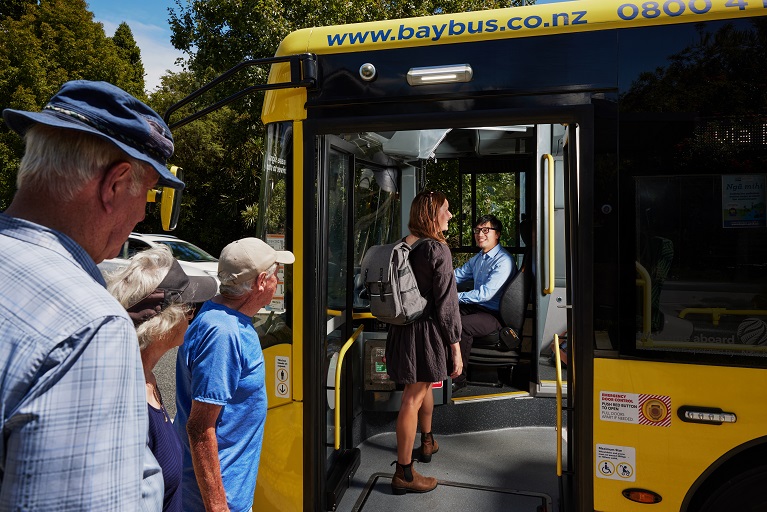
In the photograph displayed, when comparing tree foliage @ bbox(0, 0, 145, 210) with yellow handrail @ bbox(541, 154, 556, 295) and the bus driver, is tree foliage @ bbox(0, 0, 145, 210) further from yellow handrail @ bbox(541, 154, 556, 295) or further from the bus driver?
yellow handrail @ bbox(541, 154, 556, 295)

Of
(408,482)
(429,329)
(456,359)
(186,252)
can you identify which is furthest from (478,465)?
(186,252)

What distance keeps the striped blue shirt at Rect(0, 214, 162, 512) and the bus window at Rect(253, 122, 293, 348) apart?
1885 mm

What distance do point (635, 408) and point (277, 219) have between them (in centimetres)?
180

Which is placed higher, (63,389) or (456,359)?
(63,389)

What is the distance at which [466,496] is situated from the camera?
3.26 m

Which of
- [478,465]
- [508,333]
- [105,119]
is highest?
[105,119]

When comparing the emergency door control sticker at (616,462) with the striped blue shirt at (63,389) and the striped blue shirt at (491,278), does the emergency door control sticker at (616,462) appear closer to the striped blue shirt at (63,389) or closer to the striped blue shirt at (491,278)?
the striped blue shirt at (63,389)

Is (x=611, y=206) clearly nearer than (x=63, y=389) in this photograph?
No

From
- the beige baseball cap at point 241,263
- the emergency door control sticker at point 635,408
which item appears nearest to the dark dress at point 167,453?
the beige baseball cap at point 241,263

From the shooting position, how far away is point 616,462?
7.64ft

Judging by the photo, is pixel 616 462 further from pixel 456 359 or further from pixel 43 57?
pixel 43 57

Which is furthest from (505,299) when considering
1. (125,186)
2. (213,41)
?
(213,41)

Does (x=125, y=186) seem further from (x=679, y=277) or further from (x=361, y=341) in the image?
(x=361, y=341)

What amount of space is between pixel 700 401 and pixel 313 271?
1.69 meters
